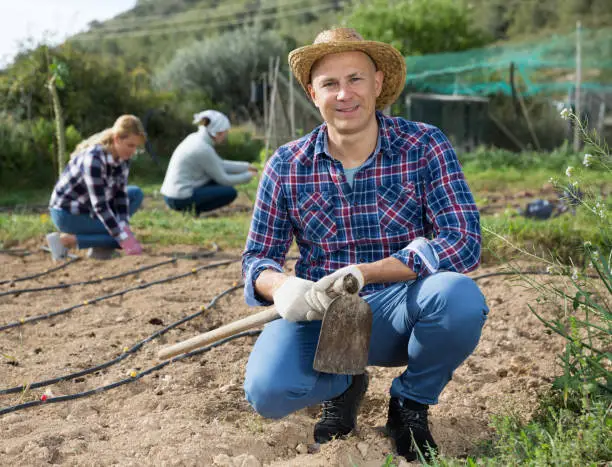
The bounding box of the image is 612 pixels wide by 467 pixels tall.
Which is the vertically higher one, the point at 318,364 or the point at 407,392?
the point at 318,364

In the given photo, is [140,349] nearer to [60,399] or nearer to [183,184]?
[60,399]

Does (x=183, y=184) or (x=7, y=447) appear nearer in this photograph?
(x=7, y=447)

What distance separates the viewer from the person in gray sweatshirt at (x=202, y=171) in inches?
246

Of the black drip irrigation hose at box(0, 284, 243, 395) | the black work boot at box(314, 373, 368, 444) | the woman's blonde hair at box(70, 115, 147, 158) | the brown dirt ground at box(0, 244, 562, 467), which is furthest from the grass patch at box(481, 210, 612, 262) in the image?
the woman's blonde hair at box(70, 115, 147, 158)

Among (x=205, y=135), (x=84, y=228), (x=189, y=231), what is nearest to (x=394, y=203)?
(x=84, y=228)

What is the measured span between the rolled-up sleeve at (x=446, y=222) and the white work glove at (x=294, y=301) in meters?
0.32

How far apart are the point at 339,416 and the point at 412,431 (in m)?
0.27

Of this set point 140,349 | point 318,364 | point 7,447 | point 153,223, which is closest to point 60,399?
point 7,447

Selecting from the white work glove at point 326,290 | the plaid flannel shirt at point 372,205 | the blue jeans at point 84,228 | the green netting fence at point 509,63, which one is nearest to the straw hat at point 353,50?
the plaid flannel shirt at point 372,205

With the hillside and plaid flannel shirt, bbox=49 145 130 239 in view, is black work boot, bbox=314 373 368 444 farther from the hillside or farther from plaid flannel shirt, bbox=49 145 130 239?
the hillside

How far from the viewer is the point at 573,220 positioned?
4625 mm

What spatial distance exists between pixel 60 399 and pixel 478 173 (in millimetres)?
8560

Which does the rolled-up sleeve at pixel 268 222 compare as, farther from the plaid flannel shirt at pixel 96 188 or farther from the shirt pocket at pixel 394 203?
the plaid flannel shirt at pixel 96 188

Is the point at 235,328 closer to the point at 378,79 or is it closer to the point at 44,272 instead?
the point at 378,79
